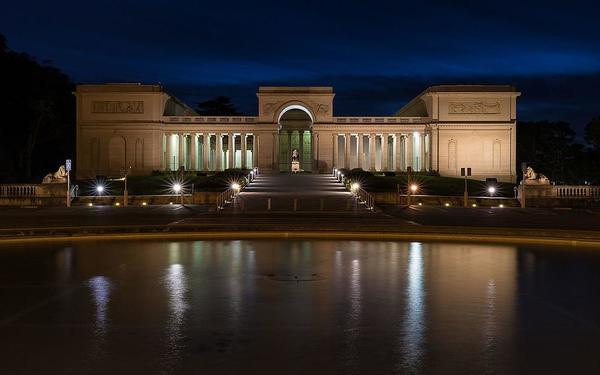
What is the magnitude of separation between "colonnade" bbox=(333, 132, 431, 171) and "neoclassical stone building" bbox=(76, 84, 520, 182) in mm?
132

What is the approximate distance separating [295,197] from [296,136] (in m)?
59.2

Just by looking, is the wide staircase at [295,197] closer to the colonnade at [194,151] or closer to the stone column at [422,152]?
the colonnade at [194,151]

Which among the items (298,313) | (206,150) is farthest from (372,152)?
Answer: (298,313)

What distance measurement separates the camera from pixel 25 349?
36.0ft

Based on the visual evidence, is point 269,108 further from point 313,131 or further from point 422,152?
point 422,152

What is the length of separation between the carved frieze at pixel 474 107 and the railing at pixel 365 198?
40.6m

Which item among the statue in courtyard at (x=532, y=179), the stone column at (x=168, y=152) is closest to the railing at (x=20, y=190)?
the statue in courtyard at (x=532, y=179)

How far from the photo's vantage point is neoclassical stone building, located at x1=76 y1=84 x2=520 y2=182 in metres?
91.1

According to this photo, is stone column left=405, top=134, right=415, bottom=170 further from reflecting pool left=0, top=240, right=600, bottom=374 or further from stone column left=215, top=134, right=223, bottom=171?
reflecting pool left=0, top=240, right=600, bottom=374

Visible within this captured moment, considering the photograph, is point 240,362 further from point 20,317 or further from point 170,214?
point 170,214

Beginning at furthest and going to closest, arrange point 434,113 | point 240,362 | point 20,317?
1. point 434,113
2. point 20,317
3. point 240,362

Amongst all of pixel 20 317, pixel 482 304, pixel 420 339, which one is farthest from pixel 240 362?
pixel 482 304

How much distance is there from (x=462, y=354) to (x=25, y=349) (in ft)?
21.6

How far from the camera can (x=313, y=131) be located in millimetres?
93375
